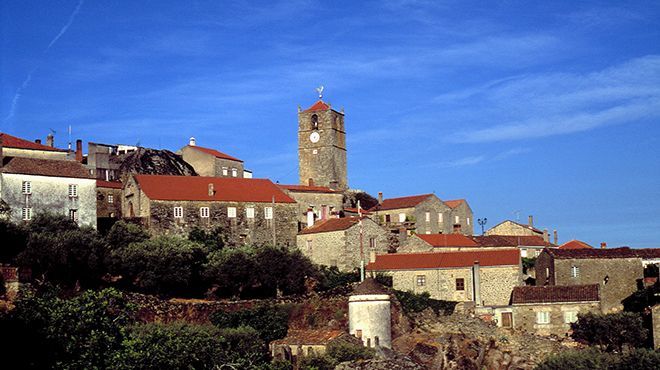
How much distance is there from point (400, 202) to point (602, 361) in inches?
1374

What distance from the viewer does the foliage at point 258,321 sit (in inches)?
2026

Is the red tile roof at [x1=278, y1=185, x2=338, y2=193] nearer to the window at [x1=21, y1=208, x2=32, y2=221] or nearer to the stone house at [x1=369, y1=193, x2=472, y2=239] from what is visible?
the stone house at [x1=369, y1=193, x2=472, y2=239]

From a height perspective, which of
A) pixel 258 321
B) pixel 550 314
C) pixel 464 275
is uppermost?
pixel 464 275

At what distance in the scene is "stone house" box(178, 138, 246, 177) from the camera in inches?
3295

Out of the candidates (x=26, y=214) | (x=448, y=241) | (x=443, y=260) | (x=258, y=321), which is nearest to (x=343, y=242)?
(x=443, y=260)

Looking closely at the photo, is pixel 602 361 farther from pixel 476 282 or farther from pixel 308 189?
pixel 308 189

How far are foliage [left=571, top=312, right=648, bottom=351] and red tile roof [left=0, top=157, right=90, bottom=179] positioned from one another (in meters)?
33.1

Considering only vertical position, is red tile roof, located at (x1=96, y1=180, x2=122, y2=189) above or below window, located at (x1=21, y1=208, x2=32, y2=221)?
above

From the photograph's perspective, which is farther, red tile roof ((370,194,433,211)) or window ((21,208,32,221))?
red tile roof ((370,194,433,211))

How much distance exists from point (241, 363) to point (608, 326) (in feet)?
88.1

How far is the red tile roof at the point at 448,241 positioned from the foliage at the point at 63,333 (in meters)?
37.1

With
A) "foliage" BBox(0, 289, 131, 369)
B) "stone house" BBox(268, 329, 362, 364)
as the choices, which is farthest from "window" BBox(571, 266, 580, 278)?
"foliage" BBox(0, 289, 131, 369)

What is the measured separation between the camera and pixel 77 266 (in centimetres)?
5319

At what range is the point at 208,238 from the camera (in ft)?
215
